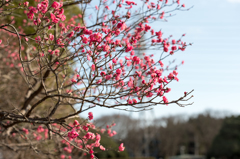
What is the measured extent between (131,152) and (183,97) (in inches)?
1402

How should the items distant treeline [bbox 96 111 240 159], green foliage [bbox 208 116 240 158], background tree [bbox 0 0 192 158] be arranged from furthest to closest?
distant treeline [bbox 96 111 240 159] → green foliage [bbox 208 116 240 158] → background tree [bbox 0 0 192 158]

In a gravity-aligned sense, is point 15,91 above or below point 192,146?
above

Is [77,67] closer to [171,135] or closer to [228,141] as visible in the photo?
[228,141]

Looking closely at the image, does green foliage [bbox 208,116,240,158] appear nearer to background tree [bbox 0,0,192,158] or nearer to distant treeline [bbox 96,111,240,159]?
distant treeline [bbox 96,111,240,159]

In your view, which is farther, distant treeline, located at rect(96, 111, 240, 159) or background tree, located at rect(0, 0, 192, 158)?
distant treeline, located at rect(96, 111, 240, 159)

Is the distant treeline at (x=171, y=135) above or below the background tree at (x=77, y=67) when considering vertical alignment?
below

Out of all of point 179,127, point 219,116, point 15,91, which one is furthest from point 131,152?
point 15,91

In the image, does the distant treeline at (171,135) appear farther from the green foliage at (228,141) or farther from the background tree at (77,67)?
the background tree at (77,67)

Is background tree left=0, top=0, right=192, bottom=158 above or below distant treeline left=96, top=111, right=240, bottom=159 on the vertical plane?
above

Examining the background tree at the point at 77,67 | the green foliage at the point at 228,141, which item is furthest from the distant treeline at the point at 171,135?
the background tree at the point at 77,67

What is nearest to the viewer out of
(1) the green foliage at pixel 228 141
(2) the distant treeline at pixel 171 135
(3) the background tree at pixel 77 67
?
(3) the background tree at pixel 77 67

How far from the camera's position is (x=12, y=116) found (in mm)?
4035

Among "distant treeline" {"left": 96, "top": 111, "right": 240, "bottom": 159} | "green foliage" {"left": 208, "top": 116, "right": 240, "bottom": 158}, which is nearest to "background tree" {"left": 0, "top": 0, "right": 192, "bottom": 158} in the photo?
"green foliage" {"left": 208, "top": 116, "right": 240, "bottom": 158}

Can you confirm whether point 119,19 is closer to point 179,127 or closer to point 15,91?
point 15,91
